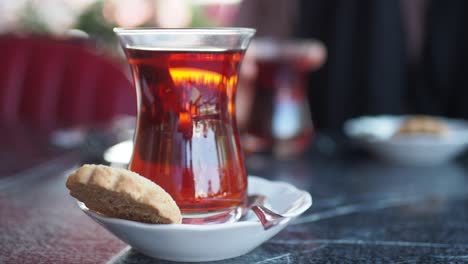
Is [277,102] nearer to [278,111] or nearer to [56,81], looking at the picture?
[278,111]

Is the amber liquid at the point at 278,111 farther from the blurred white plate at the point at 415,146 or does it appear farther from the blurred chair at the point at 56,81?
the blurred chair at the point at 56,81

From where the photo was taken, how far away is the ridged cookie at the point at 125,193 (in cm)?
52

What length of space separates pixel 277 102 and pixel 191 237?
0.60 m

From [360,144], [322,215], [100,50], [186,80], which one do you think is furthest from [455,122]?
[100,50]

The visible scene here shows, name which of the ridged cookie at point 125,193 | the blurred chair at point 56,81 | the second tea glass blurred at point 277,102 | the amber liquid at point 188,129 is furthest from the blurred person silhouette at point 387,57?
the ridged cookie at point 125,193

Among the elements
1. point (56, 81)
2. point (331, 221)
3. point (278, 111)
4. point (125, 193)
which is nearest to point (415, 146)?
point (278, 111)

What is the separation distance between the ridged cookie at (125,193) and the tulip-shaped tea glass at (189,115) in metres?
0.07

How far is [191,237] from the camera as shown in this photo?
54 centimetres

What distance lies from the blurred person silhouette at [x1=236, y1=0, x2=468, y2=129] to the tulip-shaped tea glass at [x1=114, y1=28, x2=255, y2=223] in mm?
1157

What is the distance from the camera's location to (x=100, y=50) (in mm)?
2055

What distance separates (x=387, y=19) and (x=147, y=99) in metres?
1.19

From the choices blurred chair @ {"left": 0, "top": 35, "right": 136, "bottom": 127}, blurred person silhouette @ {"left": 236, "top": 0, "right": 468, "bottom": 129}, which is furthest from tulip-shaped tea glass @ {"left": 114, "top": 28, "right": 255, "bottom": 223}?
blurred chair @ {"left": 0, "top": 35, "right": 136, "bottom": 127}

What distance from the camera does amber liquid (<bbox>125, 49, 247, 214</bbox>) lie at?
0.61m

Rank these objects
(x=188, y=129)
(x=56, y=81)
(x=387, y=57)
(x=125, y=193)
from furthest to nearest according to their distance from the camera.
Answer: (x=56, y=81) → (x=387, y=57) → (x=188, y=129) → (x=125, y=193)
